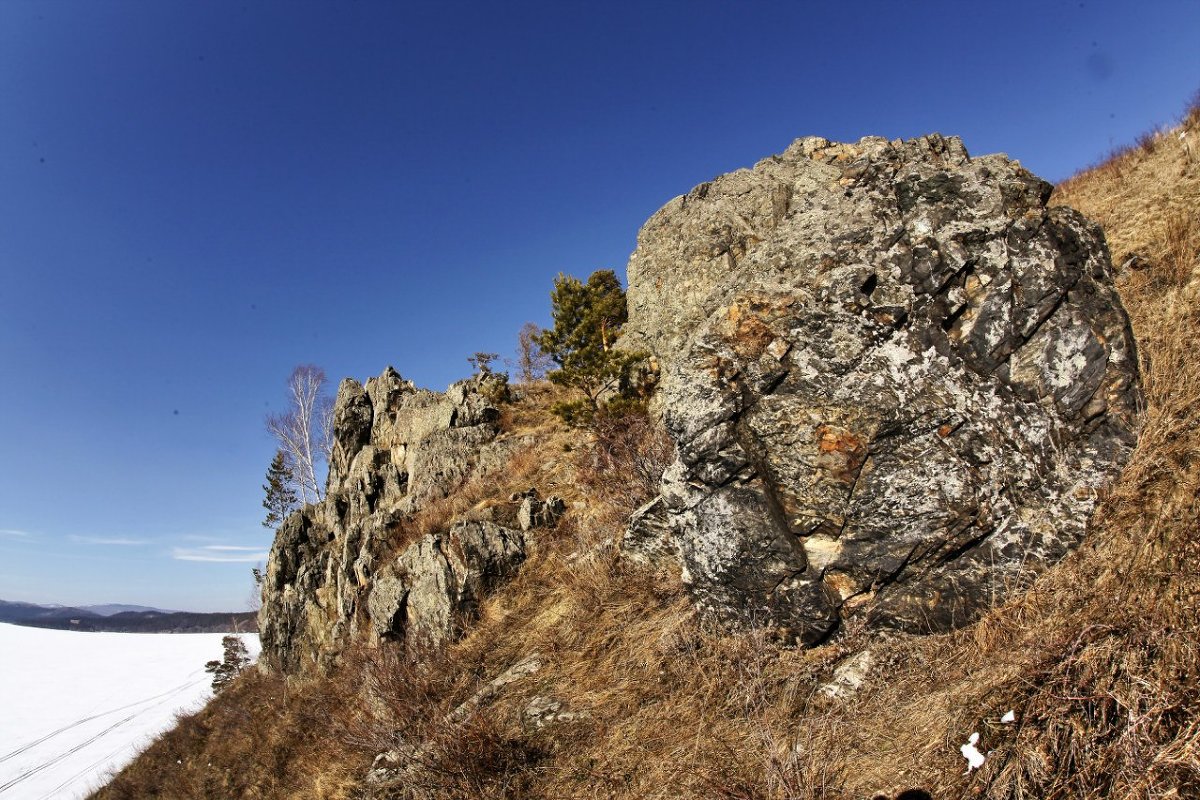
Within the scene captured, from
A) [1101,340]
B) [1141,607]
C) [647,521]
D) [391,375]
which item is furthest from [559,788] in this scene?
[391,375]

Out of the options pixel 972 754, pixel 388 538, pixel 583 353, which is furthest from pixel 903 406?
pixel 388 538

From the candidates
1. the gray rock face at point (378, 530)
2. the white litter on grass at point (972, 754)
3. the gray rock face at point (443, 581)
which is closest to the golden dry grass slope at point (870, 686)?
the white litter on grass at point (972, 754)

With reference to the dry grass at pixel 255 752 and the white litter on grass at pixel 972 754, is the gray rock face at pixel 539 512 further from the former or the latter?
the white litter on grass at pixel 972 754

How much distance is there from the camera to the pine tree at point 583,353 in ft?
49.1

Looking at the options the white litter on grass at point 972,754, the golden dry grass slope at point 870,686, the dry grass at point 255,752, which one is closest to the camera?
the golden dry grass slope at point 870,686

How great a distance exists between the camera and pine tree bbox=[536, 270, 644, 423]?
49.1 ft

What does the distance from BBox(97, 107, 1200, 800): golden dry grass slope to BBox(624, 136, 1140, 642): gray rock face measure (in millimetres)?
331

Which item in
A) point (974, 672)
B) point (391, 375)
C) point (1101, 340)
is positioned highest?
point (391, 375)

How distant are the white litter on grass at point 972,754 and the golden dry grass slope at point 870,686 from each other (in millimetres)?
27

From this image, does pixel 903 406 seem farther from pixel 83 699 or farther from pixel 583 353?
pixel 83 699

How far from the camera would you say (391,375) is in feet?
72.5

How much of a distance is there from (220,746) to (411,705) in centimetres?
1306

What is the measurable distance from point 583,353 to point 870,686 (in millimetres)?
12271

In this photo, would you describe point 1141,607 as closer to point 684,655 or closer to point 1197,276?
point 684,655
